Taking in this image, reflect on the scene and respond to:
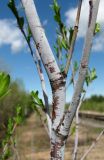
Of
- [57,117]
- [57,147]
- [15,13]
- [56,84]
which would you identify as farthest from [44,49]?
[15,13]

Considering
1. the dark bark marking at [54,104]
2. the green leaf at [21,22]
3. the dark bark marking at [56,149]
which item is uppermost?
the green leaf at [21,22]

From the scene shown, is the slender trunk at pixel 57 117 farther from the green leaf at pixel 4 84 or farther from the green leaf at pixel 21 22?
the green leaf at pixel 21 22

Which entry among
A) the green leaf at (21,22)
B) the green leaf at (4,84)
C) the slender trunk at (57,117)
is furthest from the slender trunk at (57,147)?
the green leaf at (21,22)

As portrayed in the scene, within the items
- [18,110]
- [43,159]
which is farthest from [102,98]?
[18,110]

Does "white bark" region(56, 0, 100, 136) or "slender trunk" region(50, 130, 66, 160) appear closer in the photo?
"white bark" region(56, 0, 100, 136)

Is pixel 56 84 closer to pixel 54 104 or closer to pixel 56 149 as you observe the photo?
pixel 54 104

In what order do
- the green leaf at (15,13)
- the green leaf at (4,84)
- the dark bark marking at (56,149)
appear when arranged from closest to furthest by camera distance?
the green leaf at (4,84) → the dark bark marking at (56,149) → the green leaf at (15,13)

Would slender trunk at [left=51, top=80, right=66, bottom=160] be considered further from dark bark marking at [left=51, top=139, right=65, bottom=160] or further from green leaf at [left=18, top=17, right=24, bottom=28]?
green leaf at [left=18, top=17, right=24, bottom=28]

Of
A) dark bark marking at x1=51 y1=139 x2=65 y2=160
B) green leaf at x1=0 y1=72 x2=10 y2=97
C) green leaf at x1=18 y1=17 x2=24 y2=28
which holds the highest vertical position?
green leaf at x1=18 y1=17 x2=24 y2=28

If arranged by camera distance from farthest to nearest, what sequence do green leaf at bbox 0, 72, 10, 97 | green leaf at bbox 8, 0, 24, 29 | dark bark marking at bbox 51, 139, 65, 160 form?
green leaf at bbox 8, 0, 24, 29 → dark bark marking at bbox 51, 139, 65, 160 → green leaf at bbox 0, 72, 10, 97

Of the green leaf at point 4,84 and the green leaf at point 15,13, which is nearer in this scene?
the green leaf at point 4,84

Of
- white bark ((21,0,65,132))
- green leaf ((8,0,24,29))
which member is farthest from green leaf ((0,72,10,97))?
green leaf ((8,0,24,29))
